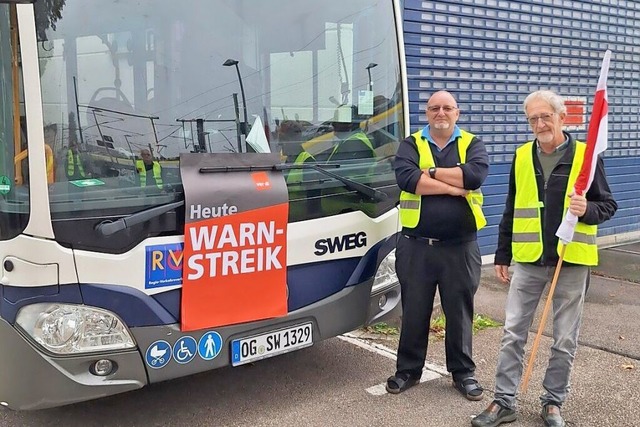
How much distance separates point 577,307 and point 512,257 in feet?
1.32

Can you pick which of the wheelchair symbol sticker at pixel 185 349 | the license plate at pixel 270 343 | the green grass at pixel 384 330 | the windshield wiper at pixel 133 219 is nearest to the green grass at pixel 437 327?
the green grass at pixel 384 330

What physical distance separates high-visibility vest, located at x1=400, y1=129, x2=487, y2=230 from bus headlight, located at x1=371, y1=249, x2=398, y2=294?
30 centimetres

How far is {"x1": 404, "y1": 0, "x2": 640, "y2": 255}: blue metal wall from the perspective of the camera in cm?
644

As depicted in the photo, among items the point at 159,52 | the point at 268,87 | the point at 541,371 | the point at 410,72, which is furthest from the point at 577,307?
the point at 410,72

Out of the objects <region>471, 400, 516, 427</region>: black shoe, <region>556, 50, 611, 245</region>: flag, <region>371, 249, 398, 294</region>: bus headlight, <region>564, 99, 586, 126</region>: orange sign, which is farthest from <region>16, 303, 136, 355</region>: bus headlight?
<region>564, 99, 586, 126</region>: orange sign

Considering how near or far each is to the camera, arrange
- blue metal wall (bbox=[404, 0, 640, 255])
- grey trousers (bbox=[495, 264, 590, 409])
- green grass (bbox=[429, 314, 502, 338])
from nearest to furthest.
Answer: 1. grey trousers (bbox=[495, 264, 590, 409])
2. green grass (bbox=[429, 314, 502, 338])
3. blue metal wall (bbox=[404, 0, 640, 255])

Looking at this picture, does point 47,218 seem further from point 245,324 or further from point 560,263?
point 560,263

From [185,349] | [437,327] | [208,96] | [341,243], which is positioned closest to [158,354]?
[185,349]

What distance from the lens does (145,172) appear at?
2941 mm

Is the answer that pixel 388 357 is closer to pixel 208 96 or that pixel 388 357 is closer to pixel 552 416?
pixel 552 416

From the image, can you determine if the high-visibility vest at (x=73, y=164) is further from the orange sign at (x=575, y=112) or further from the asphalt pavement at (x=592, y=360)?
the orange sign at (x=575, y=112)

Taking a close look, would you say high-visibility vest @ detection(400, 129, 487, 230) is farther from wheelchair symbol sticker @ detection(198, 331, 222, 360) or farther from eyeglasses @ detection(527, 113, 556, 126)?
wheelchair symbol sticker @ detection(198, 331, 222, 360)

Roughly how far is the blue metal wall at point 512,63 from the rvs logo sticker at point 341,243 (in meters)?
3.06

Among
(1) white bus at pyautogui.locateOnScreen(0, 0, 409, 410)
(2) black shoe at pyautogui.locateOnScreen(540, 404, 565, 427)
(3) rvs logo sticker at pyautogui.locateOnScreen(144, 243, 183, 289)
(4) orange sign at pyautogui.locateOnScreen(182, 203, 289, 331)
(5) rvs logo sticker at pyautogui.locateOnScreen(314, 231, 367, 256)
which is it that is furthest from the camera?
(5) rvs logo sticker at pyautogui.locateOnScreen(314, 231, 367, 256)
